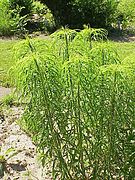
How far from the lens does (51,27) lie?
403 inches

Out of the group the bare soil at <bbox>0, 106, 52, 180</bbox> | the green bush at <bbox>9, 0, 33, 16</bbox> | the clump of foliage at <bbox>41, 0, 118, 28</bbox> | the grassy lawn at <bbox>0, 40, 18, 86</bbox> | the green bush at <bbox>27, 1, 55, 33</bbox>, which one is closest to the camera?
the bare soil at <bbox>0, 106, 52, 180</bbox>

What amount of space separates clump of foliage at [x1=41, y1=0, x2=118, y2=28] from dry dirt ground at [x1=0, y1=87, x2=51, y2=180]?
4443mm

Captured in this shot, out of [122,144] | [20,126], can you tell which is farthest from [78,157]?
[20,126]

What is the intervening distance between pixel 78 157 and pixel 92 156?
0.35 feet

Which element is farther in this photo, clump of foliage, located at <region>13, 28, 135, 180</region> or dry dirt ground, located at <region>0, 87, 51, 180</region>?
dry dirt ground, located at <region>0, 87, 51, 180</region>

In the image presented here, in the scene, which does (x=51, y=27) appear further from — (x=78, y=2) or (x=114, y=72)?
(x=114, y=72)

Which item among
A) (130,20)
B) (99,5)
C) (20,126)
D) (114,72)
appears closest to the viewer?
(114,72)

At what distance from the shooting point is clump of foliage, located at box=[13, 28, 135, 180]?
10.5ft

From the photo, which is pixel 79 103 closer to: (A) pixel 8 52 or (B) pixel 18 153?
(B) pixel 18 153

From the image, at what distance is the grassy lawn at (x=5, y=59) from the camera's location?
7.23m

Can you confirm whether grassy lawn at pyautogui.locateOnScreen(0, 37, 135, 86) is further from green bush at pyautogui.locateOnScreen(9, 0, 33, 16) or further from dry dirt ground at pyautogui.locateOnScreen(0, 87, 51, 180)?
dry dirt ground at pyautogui.locateOnScreen(0, 87, 51, 180)

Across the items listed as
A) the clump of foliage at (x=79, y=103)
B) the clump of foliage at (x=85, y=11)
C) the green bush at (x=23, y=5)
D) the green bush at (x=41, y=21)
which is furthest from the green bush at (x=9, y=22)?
the clump of foliage at (x=79, y=103)

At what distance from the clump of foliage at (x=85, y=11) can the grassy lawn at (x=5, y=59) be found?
129 centimetres

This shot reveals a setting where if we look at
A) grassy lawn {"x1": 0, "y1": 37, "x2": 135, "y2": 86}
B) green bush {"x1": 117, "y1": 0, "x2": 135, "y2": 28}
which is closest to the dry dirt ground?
grassy lawn {"x1": 0, "y1": 37, "x2": 135, "y2": 86}
